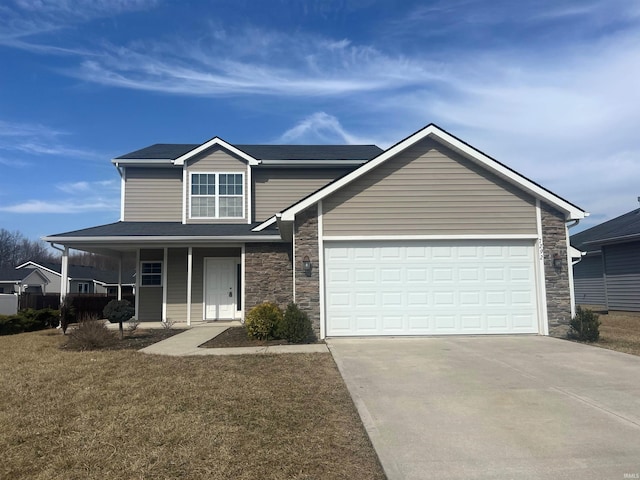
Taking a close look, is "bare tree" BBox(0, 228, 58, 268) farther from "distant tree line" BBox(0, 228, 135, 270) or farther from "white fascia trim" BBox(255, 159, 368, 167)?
"white fascia trim" BBox(255, 159, 368, 167)

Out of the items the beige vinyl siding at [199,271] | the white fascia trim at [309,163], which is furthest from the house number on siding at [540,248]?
the beige vinyl siding at [199,271]

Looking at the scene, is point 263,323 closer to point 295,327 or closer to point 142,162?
point 295,327

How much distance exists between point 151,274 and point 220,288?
2.64 meters

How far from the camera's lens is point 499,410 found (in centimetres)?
534

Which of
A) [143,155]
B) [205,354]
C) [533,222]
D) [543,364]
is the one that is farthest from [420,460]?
[143,155]

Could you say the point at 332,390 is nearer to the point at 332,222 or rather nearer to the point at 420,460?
the point at 420,460

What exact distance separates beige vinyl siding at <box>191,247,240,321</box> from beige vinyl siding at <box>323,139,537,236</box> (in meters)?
6.10

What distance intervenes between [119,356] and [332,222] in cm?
564

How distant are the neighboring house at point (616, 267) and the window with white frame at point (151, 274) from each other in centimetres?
1554

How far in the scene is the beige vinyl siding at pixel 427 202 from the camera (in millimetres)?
11156

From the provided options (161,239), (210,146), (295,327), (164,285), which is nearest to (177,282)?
(164,285)

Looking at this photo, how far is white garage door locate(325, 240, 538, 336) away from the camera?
1096 cm

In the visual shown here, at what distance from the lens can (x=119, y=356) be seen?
352 inches

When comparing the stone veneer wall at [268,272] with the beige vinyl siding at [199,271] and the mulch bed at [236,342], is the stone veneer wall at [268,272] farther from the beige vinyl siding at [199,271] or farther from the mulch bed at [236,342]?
the mulch bed at [236,342]
